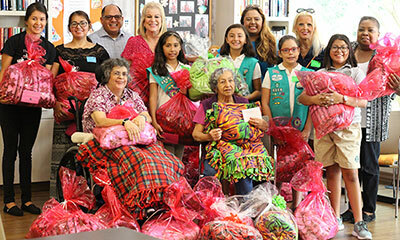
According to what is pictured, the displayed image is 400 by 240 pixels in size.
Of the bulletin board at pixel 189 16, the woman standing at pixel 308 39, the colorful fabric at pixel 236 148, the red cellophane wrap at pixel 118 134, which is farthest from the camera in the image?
the bulletin board at pixel 189 16

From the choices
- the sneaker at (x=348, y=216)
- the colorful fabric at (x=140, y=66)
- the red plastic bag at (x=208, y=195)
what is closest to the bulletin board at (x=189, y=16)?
the colorful fabric at (x=140, y=66)

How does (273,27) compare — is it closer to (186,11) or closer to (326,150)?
(186,11)

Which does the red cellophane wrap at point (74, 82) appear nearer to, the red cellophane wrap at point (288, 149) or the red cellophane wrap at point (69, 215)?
the red cellophane wrap at point (69, 215)

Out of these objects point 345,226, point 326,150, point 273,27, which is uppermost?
point 273,27

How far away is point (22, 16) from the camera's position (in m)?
5.15

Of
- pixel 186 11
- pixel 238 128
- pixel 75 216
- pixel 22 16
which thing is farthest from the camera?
pixel 186 11

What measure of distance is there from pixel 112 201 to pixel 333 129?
1.45m

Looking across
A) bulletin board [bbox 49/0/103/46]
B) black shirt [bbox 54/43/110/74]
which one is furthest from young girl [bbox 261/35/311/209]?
bulletin board [bbox 49/0/103/46]

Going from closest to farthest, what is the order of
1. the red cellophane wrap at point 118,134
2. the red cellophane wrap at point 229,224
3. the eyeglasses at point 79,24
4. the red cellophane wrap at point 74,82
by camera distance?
the red cellophane wrap at point 229,224
the red cellophane wrap at point 118,134
the red cellophane wrap at point 74,82
the eyeglasses at point 79,24

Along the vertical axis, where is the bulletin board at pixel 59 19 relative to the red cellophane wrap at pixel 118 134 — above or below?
above

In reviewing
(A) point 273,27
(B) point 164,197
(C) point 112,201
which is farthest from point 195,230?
(A) point 273,27

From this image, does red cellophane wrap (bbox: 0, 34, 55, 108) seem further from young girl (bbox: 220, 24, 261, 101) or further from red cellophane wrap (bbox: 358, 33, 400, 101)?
red cellophane wrap (bbox: 358, 33, 400, 101)

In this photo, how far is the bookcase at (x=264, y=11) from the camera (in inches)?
231

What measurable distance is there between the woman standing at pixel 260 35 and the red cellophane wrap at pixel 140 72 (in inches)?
31.0
